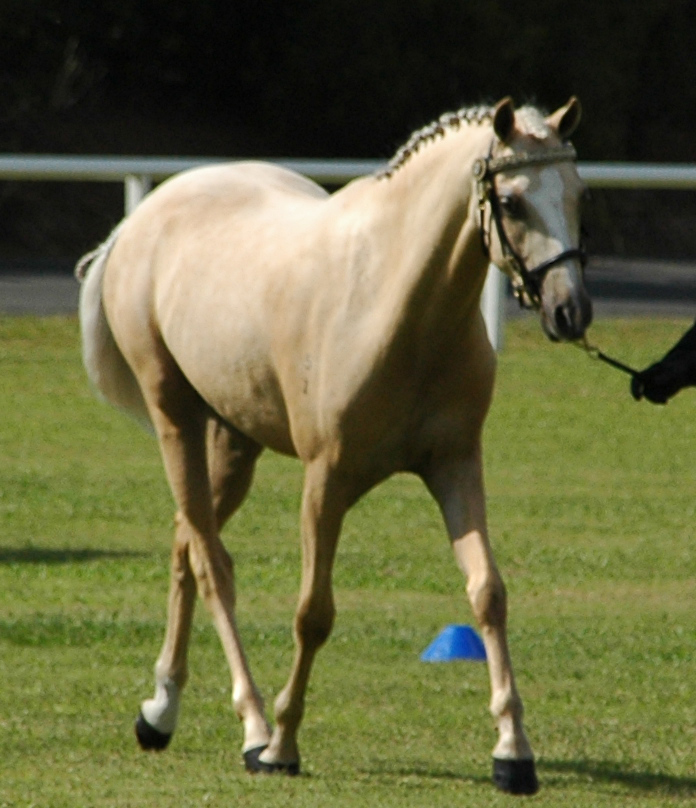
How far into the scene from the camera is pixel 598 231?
33.2 metres

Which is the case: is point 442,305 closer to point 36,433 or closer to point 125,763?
point 125,763

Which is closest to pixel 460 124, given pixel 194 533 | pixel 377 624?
pixel 194 533

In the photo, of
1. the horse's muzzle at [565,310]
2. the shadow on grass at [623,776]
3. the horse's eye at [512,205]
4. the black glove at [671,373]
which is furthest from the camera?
the black glove at [671,373]

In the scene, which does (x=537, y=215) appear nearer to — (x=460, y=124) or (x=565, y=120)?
(x=565, y=120)

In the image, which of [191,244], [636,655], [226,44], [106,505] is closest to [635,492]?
[106,505]

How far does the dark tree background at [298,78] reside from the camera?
102ft

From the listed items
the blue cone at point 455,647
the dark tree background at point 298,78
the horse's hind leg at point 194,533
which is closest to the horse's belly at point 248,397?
the horse's hind leg at point 194,533

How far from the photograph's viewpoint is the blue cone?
7719mm

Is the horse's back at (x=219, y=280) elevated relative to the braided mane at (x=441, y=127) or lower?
lower

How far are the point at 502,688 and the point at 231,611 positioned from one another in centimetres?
123

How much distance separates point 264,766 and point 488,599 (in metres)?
0.92

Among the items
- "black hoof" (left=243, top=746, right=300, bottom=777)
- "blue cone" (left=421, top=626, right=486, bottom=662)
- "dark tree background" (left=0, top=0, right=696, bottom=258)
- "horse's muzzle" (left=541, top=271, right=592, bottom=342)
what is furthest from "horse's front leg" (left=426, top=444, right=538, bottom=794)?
"dark tree background" (left=0, top=0, right=696, bottom=258)

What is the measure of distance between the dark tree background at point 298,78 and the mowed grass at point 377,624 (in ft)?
56.8

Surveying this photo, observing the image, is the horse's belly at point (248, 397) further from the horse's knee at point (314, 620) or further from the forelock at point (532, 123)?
the forelock at point (532, 123)
